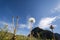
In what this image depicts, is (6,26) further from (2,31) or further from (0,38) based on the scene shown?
(0,38)

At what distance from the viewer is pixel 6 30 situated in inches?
300

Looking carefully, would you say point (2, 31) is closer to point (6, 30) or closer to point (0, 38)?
point (6, 30)

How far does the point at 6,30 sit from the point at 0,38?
2.72ft

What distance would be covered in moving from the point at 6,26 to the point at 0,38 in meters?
0.89

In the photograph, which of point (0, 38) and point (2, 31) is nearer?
point (0, 38)

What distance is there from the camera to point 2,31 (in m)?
7.56

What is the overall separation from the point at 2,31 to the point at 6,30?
19 cm

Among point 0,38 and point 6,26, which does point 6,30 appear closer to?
point 6,26

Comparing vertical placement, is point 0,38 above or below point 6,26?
below

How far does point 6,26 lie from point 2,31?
303 millimetres

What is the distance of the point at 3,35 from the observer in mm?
7285

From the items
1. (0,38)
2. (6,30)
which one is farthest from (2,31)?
(0,38)

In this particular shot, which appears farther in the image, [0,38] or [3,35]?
[3,35]

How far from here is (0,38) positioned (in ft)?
22.5
